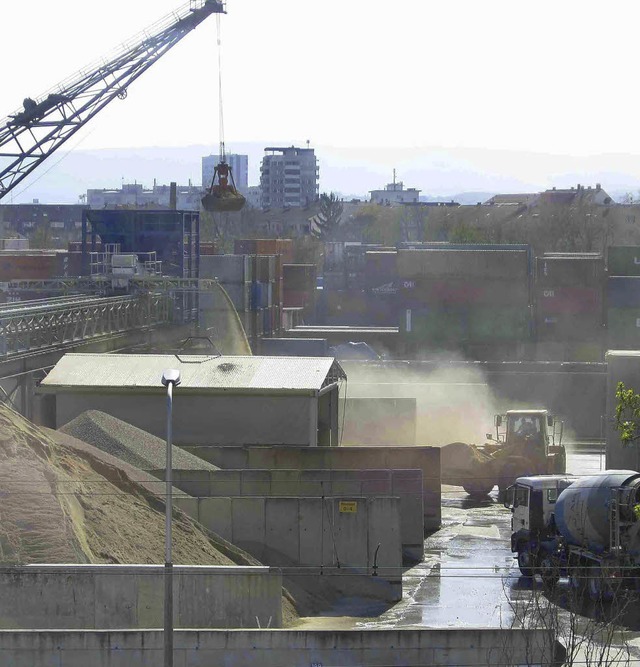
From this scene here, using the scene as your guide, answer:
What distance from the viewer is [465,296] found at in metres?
63.2

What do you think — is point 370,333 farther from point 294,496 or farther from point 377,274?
point 294,496

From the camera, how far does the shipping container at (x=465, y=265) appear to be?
6334cm

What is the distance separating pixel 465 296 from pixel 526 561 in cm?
4097

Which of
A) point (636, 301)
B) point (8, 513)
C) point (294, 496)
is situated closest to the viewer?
point (8, 513)

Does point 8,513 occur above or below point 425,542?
above

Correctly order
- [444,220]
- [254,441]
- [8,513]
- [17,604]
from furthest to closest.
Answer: [444,220], [254,441], [8,513], [17,604]

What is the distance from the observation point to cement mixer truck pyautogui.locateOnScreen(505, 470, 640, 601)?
66.2 ft

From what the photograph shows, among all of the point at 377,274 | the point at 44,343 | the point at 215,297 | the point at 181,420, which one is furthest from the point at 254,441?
the point at 377,274

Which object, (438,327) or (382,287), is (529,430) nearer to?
(438,327)

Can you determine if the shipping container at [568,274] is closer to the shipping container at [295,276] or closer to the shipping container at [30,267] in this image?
the shipping container at [295,276]

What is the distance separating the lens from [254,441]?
3011 centimetres

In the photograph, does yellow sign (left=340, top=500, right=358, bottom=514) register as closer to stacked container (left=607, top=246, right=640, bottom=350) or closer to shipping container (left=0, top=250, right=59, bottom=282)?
stacked container (left=607, top=246, right=640, bottom=350)

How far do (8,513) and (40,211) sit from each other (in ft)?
449

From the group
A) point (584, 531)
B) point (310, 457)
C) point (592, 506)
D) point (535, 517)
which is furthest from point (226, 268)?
point (592, 506)
